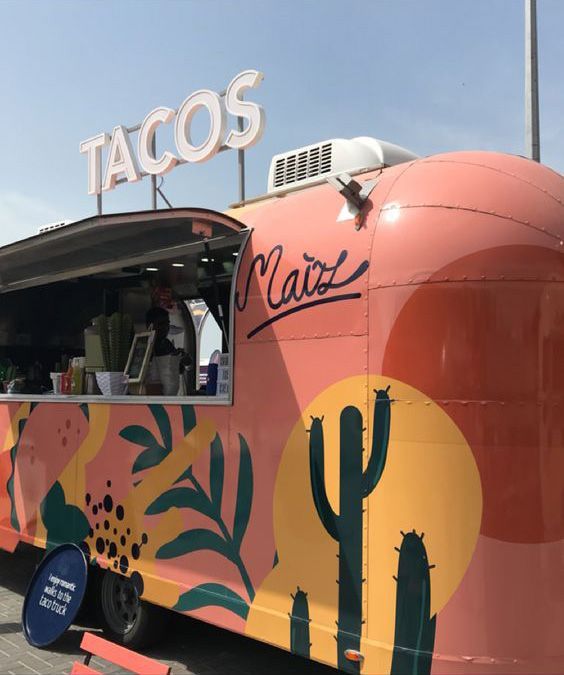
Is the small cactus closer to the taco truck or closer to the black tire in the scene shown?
the taco truck

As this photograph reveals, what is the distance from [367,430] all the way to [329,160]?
6.03 ft

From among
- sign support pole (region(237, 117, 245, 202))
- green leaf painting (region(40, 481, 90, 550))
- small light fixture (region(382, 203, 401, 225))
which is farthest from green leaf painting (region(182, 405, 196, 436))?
sign support pole (region(237, 117, 245, 202))

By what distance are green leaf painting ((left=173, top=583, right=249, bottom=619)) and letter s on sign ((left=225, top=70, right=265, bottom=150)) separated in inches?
203

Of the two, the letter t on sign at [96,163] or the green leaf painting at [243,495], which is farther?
the letter t on sign at [96,163]

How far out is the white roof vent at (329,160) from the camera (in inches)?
162

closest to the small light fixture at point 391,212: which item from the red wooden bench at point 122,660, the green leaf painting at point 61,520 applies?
the red wooden bench at point 122,660

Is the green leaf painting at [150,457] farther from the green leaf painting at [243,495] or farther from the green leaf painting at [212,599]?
the green leaf painting at [212,599]

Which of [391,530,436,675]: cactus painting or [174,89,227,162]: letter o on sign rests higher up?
[174,89,227,162]: letter o on sign

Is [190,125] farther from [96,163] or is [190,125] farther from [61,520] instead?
[61,520]

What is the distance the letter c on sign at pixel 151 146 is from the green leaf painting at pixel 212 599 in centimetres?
625

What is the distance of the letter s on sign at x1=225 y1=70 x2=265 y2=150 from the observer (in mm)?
7598

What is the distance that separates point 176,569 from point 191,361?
1928 mm

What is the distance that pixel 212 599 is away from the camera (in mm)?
3963

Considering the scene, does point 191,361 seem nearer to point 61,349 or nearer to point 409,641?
point 61,349
